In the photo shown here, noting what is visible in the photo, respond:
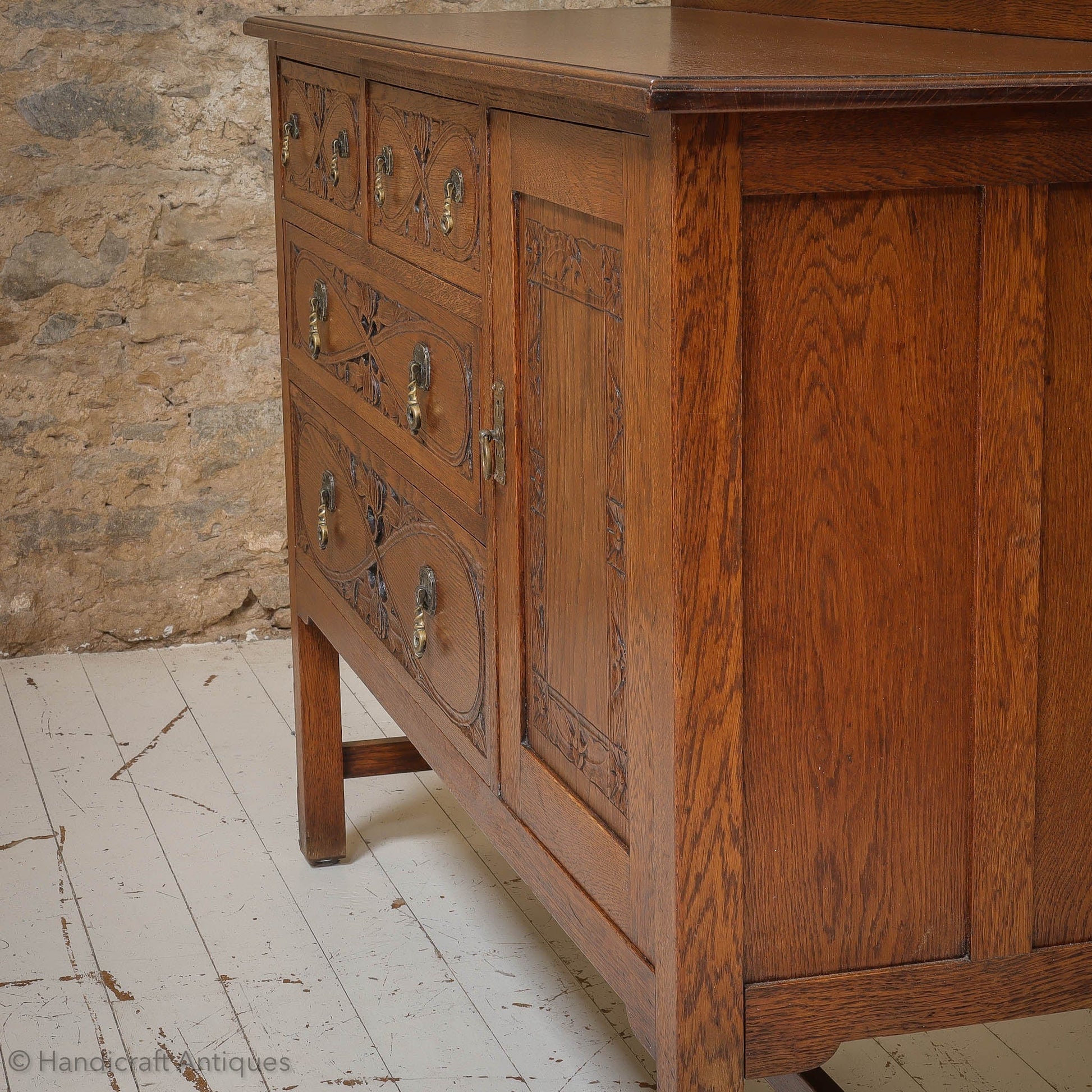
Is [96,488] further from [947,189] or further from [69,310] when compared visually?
[947,189]

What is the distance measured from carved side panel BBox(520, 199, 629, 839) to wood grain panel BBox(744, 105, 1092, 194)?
7.9 inches

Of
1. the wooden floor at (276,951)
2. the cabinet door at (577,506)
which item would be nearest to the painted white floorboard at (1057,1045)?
the wooden floor at (276,951)

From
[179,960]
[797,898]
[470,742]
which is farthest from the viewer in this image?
[179,960]

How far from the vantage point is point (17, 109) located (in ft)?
→ 12.2

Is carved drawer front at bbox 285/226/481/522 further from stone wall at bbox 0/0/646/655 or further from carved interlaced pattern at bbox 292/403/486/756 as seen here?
stone wall at bbox 0/0/646/655

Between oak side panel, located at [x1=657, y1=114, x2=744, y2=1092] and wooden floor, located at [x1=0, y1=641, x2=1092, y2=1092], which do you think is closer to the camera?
oak side panel, located at [x1=657, y1=114, x2=744, y2=1092]

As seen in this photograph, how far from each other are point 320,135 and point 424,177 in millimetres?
582

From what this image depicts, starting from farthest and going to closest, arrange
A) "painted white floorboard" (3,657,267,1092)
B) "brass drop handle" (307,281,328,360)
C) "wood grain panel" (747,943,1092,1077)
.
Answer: "brass drop handle" (307,281,328,360) → "painted white floorboard" (3,657,267,1092) → "wood grain panel" (747,943,1092,1077)

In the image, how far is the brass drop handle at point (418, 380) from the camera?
6.50 feet

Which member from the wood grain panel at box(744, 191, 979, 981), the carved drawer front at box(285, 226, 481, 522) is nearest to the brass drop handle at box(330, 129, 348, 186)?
the carved drawer front at box(285, 226, 481, 522)

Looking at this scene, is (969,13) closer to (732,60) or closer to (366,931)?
(732,60)

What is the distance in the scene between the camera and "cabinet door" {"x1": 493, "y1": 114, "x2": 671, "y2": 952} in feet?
4.53

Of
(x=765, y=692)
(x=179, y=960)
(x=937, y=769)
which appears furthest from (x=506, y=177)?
(x=179, y=960)

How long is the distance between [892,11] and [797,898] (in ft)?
3.80
